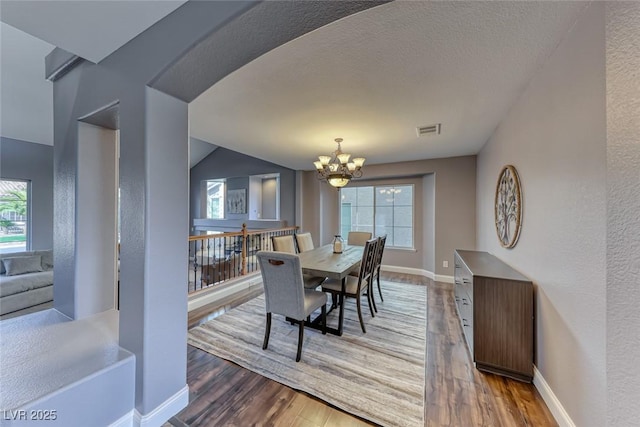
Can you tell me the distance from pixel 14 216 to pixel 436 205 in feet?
26.8

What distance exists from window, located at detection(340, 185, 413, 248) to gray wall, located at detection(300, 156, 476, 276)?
16 centimetres

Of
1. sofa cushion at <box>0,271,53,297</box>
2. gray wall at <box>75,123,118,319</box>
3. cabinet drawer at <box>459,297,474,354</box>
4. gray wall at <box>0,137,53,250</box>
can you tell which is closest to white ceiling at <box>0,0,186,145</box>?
gray wall at <box>75,123,118,319</box>

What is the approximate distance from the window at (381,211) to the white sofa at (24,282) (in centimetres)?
497

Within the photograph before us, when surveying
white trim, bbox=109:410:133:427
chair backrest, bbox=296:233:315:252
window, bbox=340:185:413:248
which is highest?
window, bbox=340:185:413:248

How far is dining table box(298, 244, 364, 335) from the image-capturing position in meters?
2.44

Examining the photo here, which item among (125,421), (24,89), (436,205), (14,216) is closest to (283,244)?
(125,421)

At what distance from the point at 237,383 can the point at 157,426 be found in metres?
0.58

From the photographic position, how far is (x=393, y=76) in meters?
1.85

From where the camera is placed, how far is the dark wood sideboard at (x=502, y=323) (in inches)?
73.1

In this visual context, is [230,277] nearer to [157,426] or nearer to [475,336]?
[157,426]

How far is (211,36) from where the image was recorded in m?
1.08

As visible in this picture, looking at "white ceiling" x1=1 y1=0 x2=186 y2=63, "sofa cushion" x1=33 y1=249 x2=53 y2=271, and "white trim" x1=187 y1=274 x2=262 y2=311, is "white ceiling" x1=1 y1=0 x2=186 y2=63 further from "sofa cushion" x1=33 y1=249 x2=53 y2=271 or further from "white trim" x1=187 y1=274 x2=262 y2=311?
"sofa cushion" x1=33 y1=249 x2=53 y2=271

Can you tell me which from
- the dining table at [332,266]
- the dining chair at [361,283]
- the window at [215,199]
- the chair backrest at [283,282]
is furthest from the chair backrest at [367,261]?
the window at [215,199]

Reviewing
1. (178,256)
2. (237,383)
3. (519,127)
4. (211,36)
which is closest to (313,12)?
(211,36)
